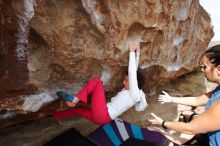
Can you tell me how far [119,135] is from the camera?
11.6 feet

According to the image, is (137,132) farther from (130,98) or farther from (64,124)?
(64,124)

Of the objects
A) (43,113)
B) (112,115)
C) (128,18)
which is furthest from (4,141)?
(128,18)

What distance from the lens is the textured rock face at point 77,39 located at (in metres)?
2.35

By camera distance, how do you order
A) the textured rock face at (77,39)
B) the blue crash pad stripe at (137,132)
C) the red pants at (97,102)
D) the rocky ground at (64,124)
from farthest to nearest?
the blue crash pad stripe at (137,132) → the rocky ground at (64,124) → the red pants at (97,102) → the textured rock face at (77,39)

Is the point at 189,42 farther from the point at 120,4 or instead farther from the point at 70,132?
the point at 70,132

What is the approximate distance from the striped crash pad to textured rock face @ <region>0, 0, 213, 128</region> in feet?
1.59

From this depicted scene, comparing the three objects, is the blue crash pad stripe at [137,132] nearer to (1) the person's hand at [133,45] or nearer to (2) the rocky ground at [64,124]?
(2) the rocky ground at [64,124]

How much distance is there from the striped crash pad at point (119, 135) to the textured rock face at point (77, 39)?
0.49m

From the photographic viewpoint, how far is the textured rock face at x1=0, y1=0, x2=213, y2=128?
2.35 metres

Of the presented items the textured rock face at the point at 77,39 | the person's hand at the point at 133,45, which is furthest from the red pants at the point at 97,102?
the person's hand at the point at 133,45

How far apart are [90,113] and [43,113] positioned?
0.53 meters

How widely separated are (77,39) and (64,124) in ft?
4.16

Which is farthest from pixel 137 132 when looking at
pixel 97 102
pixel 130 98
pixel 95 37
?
pixel 95 37

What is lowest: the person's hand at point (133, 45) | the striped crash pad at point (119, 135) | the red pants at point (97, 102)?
the striped crash pad at point (119, 135)
